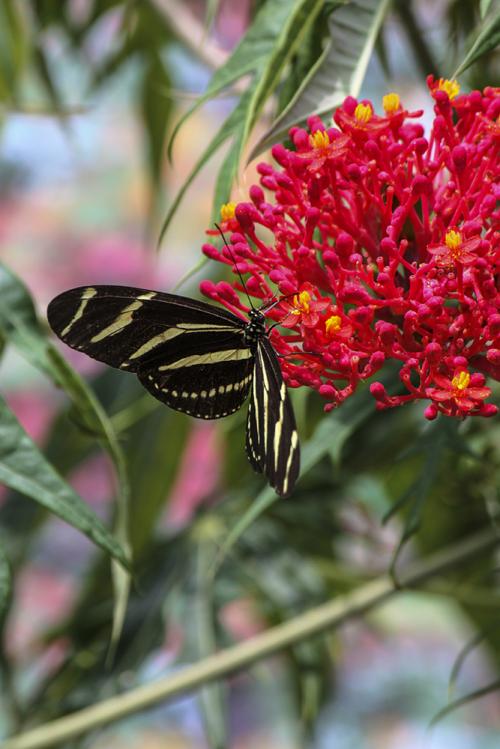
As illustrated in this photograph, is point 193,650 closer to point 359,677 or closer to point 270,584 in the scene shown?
point 270,584

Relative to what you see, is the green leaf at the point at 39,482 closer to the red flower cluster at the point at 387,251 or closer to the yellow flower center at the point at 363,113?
the red flower cluster at the point at 387,251

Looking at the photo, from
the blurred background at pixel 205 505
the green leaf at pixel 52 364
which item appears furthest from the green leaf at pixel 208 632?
the green leaf at pixel 52 364

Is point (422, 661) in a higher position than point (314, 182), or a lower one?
lower

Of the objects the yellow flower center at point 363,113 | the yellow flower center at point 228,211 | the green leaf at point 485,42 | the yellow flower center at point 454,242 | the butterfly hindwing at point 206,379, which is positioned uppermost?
the green leaf at point 485,42

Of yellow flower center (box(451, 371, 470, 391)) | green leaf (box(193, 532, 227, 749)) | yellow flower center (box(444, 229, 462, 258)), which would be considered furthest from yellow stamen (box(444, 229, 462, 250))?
green leaf (box(193, 532, 227, 749))

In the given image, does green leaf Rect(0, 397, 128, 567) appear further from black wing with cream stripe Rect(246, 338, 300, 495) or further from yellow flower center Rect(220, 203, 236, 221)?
yellow flower center Rect(220, 203, 236, 221)

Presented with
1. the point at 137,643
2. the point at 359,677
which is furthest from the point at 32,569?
the point at 137,643
